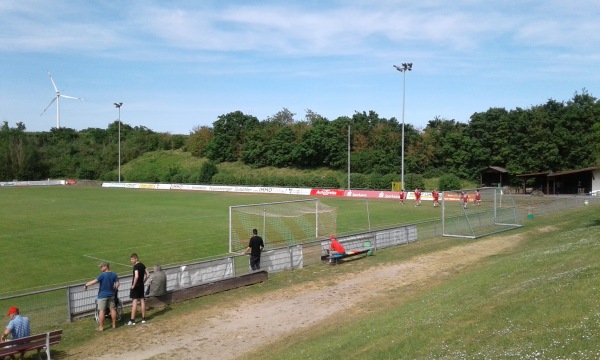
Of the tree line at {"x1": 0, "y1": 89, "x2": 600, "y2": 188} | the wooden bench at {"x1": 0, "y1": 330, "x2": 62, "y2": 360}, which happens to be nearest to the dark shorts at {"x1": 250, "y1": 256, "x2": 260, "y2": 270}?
the wooden bench at {"x1": 0, "y1": 330, "x2": 62, "y2": 360}

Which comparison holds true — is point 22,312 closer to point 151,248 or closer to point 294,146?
point 151,248

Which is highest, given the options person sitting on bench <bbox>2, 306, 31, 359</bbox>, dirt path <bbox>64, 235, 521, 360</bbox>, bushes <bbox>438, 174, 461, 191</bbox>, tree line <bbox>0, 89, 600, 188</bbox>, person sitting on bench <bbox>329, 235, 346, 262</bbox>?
tree line <bbox>0, 89, 600, 188</bbox>

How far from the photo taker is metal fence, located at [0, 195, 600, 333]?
14062mm

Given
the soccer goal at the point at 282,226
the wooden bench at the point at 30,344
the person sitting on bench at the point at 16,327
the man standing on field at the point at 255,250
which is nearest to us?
A: the wooden bench at the point at 30,344

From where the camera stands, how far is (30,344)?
35.7 ft

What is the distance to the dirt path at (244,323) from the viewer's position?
1180 centimetres

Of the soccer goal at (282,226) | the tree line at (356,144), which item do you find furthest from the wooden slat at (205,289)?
the tree line at (356,144)

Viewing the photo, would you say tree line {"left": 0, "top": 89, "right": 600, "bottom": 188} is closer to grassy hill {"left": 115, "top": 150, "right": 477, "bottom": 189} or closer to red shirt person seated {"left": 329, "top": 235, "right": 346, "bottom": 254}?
grassy hill {"left": 115, "top": 150, "right": 477, "bottom": 189}

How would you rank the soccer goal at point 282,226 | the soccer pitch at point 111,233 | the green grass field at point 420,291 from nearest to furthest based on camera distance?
the green grass field at point 420,291 → the soccer pitch at point 111,233 → the soccer goal at point 282,226

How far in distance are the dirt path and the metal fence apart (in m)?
1.86

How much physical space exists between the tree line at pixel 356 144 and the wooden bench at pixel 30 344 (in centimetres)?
3802

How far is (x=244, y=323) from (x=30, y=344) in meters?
5.06

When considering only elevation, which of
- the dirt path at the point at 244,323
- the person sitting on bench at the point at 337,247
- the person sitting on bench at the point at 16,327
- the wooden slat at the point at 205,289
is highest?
the person sitting on bench at the point at 337,247

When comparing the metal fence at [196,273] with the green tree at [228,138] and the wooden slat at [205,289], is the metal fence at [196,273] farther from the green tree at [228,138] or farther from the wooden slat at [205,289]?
the green tree at [228,138]
